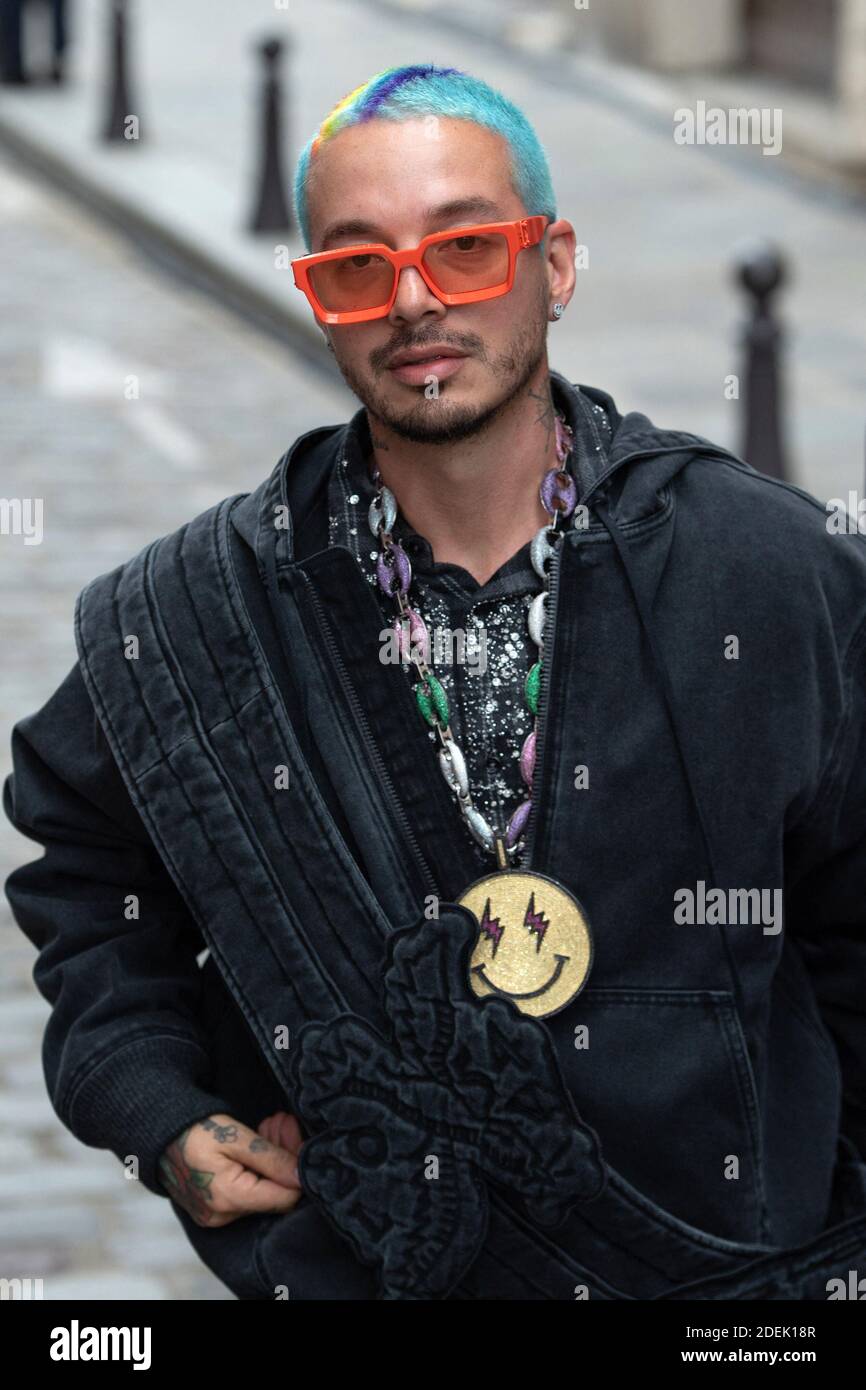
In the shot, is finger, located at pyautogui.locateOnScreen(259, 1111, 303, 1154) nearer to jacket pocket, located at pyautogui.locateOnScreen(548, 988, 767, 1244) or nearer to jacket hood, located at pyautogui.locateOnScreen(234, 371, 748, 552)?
jacket pocket, located at pyautogui.locateOnScreen(548, 988, 767, 1244)

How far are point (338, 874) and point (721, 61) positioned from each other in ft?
55.2

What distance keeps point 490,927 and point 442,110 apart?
0.88 meters

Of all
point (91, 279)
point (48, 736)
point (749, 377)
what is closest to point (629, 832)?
point (48, 736)

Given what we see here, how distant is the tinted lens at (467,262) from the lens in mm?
2529

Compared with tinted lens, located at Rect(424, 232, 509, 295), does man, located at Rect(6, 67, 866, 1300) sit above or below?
below

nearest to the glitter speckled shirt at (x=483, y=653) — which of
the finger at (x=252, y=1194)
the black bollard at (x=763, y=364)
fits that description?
the finger at (x=252, y=1194)

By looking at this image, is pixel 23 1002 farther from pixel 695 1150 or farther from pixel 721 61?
pixel 721 61

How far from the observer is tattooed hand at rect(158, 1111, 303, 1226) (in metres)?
2.74

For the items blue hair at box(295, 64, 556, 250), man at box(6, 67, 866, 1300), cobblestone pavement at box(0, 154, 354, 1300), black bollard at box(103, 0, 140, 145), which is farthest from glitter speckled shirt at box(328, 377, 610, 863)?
black bollard at box(103, 0, 140, 145)

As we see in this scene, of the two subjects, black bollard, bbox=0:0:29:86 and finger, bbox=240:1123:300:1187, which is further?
black bollard, bbox=0:0:29:86

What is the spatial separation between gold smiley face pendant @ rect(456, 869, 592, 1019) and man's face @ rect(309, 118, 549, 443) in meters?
0.50

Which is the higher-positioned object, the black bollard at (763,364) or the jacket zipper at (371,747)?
the black bollard at (763,364)

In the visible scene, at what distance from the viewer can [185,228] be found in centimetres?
1430

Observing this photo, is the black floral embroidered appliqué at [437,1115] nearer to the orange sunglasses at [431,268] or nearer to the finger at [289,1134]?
the finger at [289,1134]
